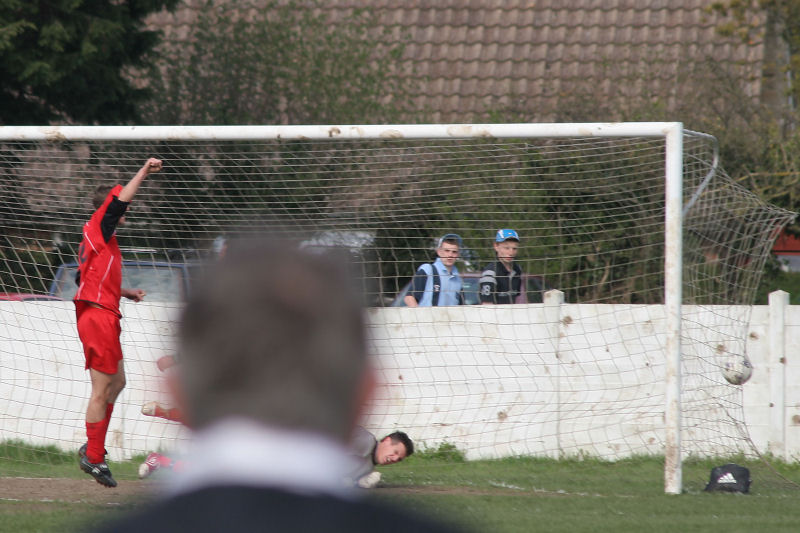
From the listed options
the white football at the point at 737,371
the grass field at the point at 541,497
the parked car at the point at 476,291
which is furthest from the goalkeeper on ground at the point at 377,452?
the white football at the point at 737,371

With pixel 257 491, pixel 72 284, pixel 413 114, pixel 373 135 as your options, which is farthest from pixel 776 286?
pixel 257 491

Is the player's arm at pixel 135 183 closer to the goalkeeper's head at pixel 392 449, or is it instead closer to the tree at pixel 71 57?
the goalkeeper's head at pixel 392 449

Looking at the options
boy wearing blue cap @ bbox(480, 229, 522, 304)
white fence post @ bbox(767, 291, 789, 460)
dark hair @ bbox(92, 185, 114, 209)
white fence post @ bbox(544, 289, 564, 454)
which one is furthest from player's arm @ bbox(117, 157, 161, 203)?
white fence post @ bbox(767, 291, 789, 460)

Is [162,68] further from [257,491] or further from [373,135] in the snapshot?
[257,491]

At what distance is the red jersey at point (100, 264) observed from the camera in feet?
18.9

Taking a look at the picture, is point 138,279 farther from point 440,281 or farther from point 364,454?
point 364,454

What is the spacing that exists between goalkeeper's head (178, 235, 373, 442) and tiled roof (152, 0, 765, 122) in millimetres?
Result: 12829

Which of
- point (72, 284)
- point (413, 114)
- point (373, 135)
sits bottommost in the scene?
point (72, 284)

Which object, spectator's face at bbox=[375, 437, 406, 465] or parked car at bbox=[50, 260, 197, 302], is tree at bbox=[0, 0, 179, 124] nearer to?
parked car at bbox=[50, 260, 197, 302]

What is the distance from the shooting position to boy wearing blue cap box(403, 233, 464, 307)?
7.47 m

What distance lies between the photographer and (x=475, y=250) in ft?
28.4

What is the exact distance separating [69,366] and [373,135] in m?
3.49

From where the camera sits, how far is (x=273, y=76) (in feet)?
45.8

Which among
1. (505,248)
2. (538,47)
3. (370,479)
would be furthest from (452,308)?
(538,47)
